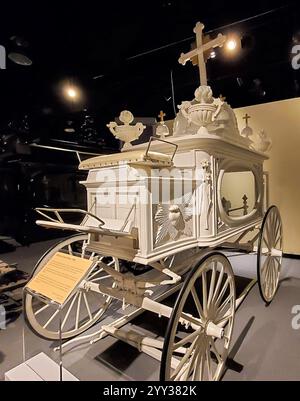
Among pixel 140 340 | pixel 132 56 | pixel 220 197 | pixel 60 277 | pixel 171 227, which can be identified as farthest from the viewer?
pixel 132 56

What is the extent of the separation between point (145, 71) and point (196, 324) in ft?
11.7

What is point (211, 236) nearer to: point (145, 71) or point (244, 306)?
point (244, 306)

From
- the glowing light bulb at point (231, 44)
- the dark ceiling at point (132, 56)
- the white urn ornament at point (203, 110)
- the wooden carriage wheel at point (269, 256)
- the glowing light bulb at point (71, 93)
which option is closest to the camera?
the white urn ornament at point (203, 110)

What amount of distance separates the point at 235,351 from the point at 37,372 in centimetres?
127

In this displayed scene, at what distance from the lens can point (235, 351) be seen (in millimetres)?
1752

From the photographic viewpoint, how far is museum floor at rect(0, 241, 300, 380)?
1.53m

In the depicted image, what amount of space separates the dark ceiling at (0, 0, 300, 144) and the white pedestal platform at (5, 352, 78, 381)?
9.44 feet

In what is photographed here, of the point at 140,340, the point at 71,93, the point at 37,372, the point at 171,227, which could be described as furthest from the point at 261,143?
the point at 71,93

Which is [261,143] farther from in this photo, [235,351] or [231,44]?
[235,351]

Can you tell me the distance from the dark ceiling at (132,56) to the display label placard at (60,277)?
2377 millimetres

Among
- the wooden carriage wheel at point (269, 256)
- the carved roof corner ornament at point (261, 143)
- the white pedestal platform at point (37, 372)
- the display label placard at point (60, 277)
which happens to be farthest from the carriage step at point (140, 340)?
the carved roof corner ornament at point (261, 143)

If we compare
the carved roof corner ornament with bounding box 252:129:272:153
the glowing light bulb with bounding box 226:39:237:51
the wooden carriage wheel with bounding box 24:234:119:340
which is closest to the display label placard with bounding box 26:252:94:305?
the wooden carriage wheel with bounding box 24:234:119:340

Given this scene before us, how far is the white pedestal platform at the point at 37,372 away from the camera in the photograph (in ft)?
4.20

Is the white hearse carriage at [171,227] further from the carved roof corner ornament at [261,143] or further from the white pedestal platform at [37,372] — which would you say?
the carved roof corner ornament at [261,143]
